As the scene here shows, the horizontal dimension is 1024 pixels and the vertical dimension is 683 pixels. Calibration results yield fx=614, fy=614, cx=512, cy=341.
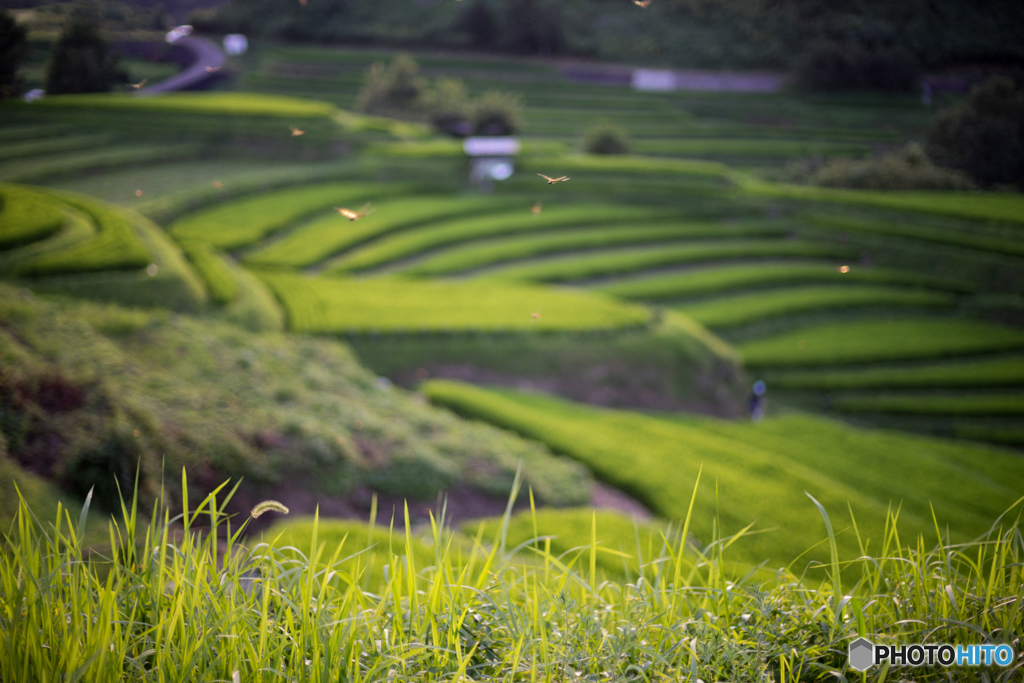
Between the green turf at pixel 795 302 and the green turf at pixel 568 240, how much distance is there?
12.6 ft

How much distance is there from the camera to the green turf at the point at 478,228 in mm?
16172

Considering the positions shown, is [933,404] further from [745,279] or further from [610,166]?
[610,166]

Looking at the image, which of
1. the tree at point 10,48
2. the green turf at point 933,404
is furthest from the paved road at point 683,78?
the tree at point 10,48

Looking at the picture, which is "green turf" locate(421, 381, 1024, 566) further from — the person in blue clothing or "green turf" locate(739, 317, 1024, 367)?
"green turf" locate(739, 317, 1024, 367)

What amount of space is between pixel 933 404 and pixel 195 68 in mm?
23504

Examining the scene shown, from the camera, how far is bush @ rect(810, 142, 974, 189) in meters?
13.5

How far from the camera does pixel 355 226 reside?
17.4m

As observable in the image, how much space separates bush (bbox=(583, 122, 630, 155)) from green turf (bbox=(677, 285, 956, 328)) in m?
10.9

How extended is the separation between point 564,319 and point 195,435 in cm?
831

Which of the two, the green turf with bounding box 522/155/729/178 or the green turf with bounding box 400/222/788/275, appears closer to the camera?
the green turf with bounding box 400/222/788/275

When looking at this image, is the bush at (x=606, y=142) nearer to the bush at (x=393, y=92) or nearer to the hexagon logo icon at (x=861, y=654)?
the bush at (x=393, y=92)

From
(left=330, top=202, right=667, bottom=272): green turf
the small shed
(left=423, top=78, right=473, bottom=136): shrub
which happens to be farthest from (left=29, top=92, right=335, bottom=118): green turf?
→ (left=330, top=202, right=667, bottom=272): green turf

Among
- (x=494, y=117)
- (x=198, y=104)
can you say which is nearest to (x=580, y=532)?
(x=198, y=104)

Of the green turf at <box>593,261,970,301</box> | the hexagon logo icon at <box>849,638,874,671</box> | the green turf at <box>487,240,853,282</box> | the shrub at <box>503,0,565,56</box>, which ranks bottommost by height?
the green turf at <box>593,261,970,301</box>
